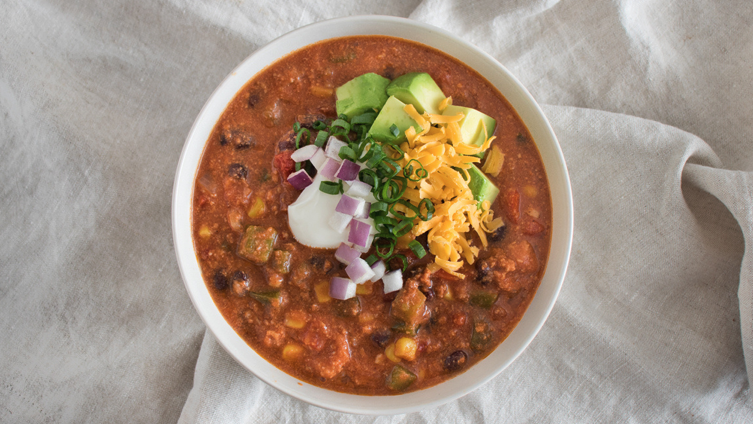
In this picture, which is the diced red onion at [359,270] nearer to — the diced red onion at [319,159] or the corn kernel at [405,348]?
the corn kernel at [405,348]

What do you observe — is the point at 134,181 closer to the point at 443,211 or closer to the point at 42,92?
the point at 42,92

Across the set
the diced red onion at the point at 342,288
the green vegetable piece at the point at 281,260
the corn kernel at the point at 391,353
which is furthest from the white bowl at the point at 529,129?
the diced red onion at the point at 342,288

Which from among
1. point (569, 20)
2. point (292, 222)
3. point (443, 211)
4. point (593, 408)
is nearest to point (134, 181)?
point (292, 222)

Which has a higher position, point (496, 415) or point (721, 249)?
point (721, 249)

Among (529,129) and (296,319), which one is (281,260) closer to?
(296,319)

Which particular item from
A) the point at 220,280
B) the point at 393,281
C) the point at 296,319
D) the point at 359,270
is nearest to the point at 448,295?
the point at 393,281

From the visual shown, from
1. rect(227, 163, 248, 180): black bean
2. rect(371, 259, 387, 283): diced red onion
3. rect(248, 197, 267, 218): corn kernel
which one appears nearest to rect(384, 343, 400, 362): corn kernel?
rect(371, 259, 387, 283): diced red onion
